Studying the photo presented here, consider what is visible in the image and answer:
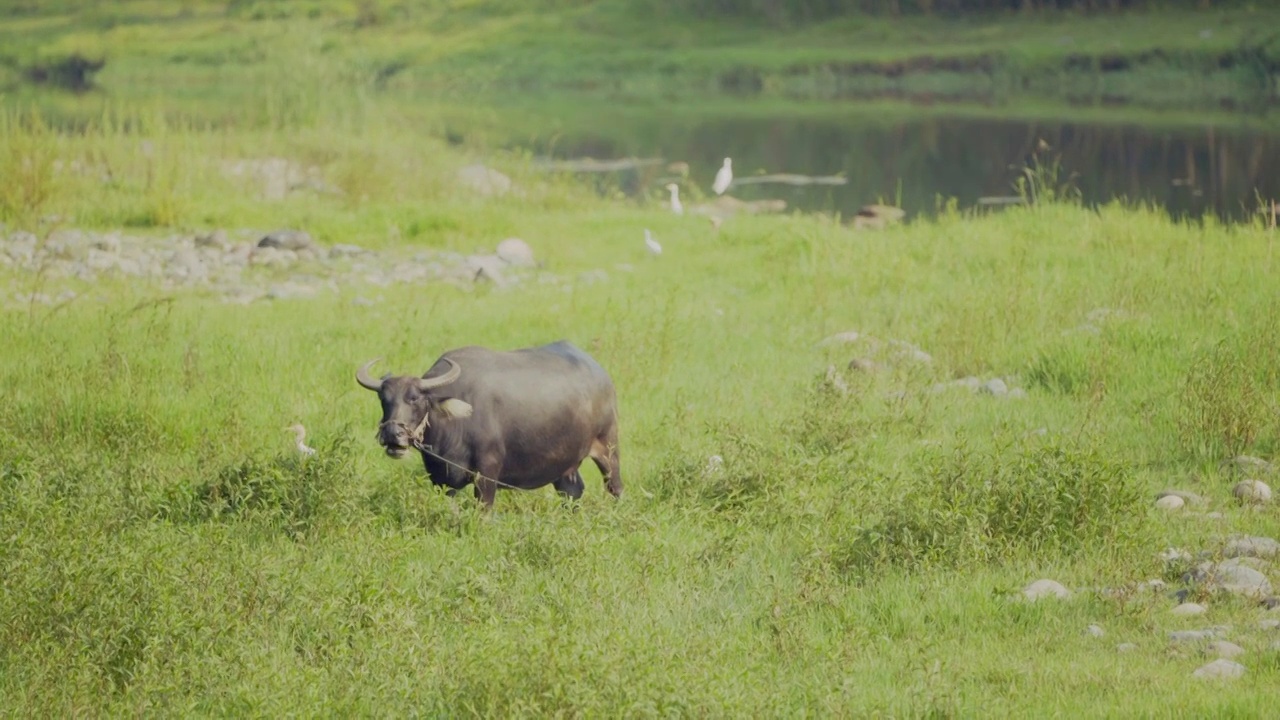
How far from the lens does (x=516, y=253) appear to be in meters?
16.9

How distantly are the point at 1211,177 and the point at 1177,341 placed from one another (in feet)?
67.0

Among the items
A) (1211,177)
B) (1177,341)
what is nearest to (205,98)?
(1211,177)

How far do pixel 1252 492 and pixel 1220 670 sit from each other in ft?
9.39

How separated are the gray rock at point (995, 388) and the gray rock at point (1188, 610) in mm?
4263

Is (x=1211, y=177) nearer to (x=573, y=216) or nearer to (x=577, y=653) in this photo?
(x=573, y=216)

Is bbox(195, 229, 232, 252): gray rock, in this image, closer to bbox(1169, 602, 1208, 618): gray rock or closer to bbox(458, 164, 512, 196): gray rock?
bbox(458, 164, 512, 196): gray rock

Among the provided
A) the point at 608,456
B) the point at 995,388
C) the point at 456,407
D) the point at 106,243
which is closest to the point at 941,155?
the point at 106,243

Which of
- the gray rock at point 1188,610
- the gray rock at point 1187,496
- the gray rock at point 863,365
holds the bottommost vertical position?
the gray rock at point 863,365

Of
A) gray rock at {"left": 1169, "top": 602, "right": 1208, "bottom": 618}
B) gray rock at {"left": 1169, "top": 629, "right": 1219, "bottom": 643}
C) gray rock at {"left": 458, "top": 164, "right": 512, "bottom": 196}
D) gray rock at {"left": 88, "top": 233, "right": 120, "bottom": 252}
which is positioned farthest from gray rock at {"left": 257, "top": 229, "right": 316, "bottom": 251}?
gray rock at {"left": 1169, "top": 629, "right": 1219, "bottom": 643}

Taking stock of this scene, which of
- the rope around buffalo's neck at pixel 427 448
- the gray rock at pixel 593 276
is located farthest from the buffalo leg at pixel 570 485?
the gray rock at pixel 593 276

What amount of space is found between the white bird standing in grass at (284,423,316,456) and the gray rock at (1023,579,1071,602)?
3.98m

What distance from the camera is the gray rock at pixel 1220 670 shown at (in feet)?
18.4

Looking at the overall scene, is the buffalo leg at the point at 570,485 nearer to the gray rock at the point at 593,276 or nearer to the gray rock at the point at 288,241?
the gray rock at the point at 593,276

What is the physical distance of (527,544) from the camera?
288 inches
